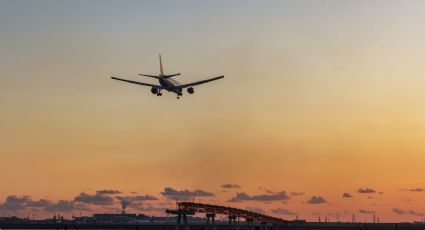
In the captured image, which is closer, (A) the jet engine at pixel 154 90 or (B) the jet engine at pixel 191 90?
(B) the jet engine at pixel 191 90

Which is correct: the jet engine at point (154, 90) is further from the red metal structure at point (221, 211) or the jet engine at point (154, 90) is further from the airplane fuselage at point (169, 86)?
the red metal structure at point (221, 211)

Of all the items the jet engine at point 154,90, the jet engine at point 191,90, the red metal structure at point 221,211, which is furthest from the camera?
the jet engine at point 154,90

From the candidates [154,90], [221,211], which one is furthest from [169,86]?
[221,211]

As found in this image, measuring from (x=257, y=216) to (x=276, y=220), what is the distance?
63.4 feet

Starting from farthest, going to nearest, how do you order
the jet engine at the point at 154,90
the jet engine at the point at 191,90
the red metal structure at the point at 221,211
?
the jet engine at the point at 154,90 → the jet engine at the point at 191,90 → the red metal structure at the point at 221,211

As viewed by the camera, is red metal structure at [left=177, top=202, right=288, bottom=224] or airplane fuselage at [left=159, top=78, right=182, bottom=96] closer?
red metal structure at [left=177, top=202, right=288, bottom=224]

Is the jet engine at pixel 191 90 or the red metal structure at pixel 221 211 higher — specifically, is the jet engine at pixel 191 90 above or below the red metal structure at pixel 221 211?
above

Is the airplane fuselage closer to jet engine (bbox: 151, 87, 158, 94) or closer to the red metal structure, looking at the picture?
jet engine (bbox: 151, 87, 158, 94)

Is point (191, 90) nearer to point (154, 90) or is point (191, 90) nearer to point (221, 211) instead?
point (154, 90)

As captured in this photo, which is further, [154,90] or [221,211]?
[221,211]

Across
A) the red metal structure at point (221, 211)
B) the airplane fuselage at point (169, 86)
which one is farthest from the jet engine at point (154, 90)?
the red metal structure at point (221, 211)

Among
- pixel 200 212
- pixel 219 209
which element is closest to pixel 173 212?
pixel 200 212

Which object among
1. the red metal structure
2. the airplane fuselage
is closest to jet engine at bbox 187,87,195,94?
the airplane fuselage

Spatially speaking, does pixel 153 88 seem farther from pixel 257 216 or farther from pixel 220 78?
pixel 257 216
